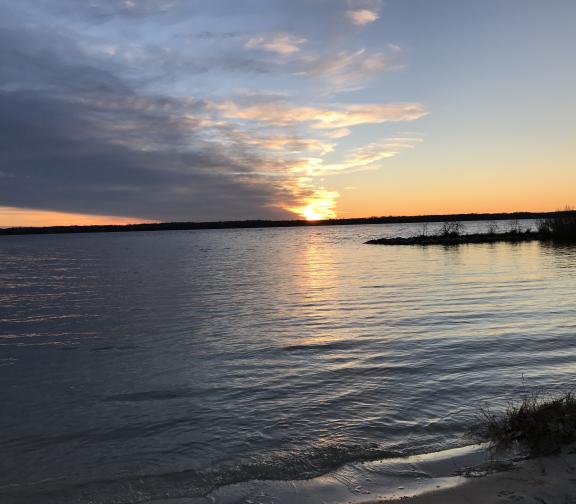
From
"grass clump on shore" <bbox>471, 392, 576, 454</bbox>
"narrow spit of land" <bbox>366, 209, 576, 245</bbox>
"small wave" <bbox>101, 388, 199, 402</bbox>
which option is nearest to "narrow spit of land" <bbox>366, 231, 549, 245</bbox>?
"narrow spit of land" <bbox>366, 209, 576, 245</bbox>

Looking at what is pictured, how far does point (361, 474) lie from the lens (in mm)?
6523

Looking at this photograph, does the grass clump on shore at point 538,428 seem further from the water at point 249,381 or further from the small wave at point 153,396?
the small wave at point 153,396

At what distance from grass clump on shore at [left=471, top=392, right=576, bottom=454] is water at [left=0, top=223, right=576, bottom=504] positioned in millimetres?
712

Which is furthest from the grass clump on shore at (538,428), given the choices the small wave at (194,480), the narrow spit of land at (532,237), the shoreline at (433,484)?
the narrow spit of land at (532,237)

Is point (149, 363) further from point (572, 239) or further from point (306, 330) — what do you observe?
point (572, 239)

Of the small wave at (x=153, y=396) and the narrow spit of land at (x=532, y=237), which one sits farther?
the narrow spit of land at (x=532, y=237)

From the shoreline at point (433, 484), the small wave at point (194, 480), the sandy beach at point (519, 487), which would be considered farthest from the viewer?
the small wave at point (194, 480)

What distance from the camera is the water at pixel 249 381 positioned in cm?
721

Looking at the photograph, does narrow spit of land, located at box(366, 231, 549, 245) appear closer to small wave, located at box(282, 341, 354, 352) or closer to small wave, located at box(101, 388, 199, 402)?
small wave, located at box(282, 341, 354, 352)

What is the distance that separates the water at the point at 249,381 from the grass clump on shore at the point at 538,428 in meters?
0.71

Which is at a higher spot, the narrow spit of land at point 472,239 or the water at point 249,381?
the narrow spit of land at point 472,239

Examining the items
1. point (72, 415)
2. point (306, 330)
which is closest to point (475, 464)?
point (72, 415)

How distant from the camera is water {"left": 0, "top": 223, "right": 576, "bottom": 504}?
721 centimetres

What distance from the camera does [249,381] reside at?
A: 1124cm
